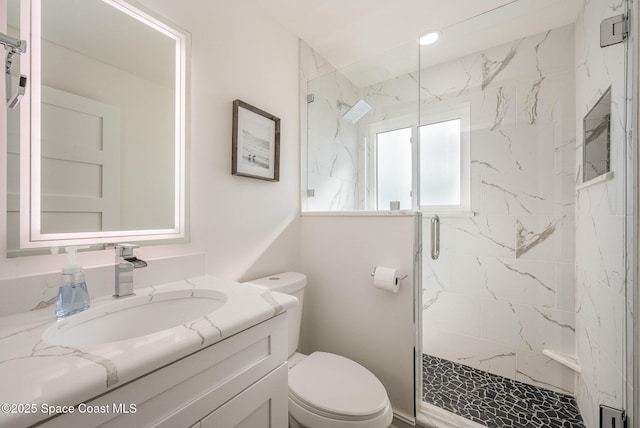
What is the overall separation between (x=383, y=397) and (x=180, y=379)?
2.79 feet

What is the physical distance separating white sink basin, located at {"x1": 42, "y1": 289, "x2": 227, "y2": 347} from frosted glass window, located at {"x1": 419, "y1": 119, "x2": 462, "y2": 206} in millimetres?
1557

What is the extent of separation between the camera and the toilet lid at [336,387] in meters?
1.04

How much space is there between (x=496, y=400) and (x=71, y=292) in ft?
6.95

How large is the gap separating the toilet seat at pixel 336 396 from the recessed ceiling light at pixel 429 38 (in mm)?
2002

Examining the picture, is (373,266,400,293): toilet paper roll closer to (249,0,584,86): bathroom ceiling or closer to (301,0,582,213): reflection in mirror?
(301,0,582,213): reflection in mirror

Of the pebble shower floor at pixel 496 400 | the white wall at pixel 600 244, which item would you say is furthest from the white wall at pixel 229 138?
the white wall at pixel 600 244

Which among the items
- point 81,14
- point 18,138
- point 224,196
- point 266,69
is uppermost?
point 266,69

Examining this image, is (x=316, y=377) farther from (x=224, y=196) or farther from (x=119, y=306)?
(x=224, y=196)

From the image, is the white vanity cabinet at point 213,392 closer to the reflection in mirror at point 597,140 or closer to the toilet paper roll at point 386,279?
the toilet paper roll at point 386,279

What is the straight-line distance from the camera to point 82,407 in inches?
17.8

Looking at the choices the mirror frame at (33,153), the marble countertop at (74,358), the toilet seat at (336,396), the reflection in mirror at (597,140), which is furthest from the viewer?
the reflection in mirror at (597,140)

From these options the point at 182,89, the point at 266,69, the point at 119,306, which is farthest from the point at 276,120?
the point at 119,306

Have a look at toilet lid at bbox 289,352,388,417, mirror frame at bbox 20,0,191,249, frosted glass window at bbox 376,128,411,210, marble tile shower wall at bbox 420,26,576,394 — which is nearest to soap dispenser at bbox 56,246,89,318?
mirror frame at bbox 20,0,191,249

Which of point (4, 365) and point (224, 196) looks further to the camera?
point (224, 196)
